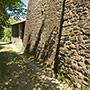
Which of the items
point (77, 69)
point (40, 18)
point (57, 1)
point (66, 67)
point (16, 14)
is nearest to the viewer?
point (77, 69)

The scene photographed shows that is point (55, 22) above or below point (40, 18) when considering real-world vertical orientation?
below

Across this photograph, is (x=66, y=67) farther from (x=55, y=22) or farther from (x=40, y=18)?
(x=40, y=18)

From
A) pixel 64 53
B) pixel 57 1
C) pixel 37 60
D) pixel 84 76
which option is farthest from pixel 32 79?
pixel 57 1

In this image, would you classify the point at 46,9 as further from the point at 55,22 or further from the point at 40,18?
the point at 55,22

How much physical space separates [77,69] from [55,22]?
2777 millimetres

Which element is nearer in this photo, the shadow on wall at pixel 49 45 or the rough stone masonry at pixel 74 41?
the rough stone masonry at pixel 74 41

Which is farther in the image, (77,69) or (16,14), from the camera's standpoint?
(16,14)

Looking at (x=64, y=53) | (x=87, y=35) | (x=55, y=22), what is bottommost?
(x=64, y=53)

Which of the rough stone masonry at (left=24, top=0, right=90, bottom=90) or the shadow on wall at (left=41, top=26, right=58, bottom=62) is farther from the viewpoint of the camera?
the shadow on wall at (left=41, top=26, right=58, bottom=62)

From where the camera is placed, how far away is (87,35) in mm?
2713

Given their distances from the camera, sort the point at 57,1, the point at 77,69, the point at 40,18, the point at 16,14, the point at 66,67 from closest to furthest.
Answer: the point at 77,69
the point at 66,67
the point at 57,1
the point at 16,14
the point at 40,18

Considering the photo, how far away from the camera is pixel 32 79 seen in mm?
3566

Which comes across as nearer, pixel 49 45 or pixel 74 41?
pixel 74 41

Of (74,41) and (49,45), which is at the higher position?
(74,41)
